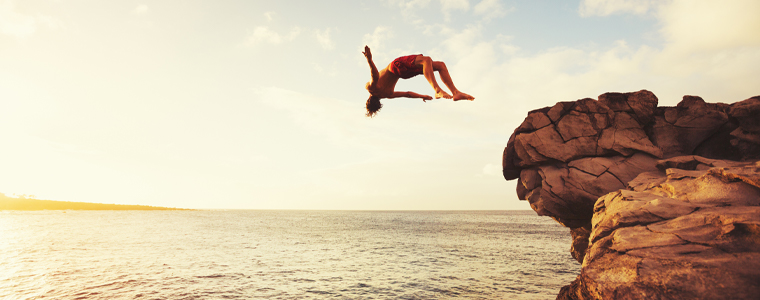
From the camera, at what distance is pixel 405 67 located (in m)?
6.26

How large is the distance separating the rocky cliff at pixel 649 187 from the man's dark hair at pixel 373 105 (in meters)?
5.34

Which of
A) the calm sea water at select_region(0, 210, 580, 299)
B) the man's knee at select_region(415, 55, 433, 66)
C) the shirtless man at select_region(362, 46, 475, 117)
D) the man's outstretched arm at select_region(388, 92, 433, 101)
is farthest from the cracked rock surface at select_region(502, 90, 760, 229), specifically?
the calm sea water at select_region(0, 210, 580, 299)

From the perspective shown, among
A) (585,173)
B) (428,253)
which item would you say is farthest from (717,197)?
(428,253)

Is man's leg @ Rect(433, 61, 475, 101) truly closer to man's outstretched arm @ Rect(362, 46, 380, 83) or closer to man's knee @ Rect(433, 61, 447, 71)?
man's knee @ Rect(433, 61, 447, 71)

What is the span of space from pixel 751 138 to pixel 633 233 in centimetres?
634

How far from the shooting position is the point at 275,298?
1558 cm

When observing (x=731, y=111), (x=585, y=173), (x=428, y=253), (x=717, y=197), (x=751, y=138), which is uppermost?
(x=731, y=111)

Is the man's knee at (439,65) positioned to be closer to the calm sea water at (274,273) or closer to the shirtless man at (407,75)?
the shirtless man at (407,75)

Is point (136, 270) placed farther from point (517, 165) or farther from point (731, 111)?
point (731, 111)

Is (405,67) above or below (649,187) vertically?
above

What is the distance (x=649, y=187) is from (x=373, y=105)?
6.81 meters

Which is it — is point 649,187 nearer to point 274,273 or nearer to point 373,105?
point 373,105

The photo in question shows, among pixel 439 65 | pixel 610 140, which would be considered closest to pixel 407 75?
pixel 439 65

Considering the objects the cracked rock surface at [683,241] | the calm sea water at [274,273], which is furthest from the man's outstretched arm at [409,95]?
the calm sea water at [274,273]
